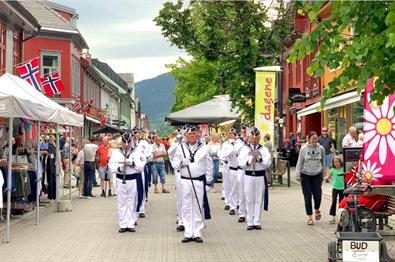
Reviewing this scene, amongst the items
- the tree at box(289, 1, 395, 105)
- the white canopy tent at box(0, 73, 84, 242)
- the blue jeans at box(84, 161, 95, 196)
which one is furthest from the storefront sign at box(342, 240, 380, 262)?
the blue jeans at box(84, 161, 95, 196)

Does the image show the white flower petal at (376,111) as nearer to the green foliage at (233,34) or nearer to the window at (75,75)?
the green foliage at (233,34)

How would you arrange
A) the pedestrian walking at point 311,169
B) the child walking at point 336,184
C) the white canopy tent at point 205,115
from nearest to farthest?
the child walking at point 336,184
the pedestrian walking at point 311,169
the white canopy tent at point 205,115

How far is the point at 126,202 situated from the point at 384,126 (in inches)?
209

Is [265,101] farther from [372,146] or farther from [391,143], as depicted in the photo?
[391,143]

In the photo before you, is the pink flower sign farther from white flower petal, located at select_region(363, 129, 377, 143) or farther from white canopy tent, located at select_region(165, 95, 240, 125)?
white canopy tent, located at select_region(165, 95, 240, 125)

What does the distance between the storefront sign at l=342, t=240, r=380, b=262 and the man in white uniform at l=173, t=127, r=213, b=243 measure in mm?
4224

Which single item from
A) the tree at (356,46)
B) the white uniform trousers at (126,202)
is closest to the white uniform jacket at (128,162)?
the white uniform trousers at (126,202)

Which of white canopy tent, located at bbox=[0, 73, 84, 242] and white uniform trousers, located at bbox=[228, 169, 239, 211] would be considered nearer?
white canopy tent, located at bbox=[0, 73, 84, 242]

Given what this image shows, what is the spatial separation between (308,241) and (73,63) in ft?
151

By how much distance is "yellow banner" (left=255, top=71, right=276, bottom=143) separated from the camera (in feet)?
84.3

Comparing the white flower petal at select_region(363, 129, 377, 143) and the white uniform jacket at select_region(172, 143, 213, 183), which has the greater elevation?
the white flower petal at select_region(363, 129, 377, 143)

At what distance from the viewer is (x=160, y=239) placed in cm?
1348

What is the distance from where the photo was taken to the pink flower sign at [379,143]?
36.8ft

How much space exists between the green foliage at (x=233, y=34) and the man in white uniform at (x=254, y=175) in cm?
1499
